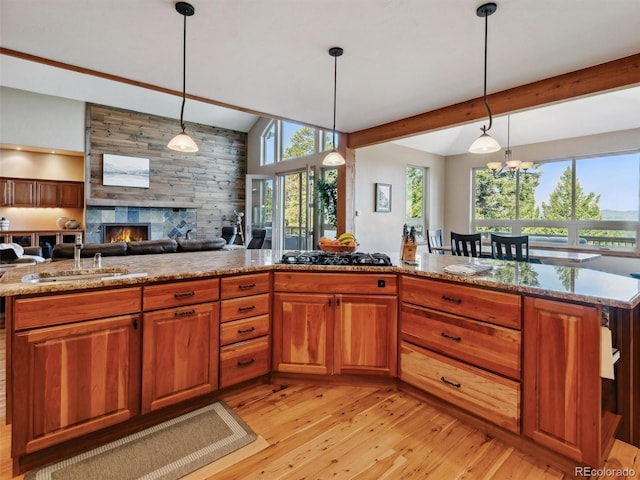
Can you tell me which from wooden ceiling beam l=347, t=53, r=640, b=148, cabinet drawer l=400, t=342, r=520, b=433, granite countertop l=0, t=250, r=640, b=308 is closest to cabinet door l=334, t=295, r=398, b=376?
cabinet drawer l=400, t=342, r=520, b=433

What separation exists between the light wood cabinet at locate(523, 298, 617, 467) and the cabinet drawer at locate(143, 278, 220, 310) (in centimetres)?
179

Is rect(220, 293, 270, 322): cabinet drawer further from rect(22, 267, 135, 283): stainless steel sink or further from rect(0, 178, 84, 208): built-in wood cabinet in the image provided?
rect(0, 178, 84, 208): built-in wood cabinet

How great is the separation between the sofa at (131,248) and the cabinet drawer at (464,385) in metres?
3.05

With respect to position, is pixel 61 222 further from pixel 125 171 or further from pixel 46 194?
pixel 125 171

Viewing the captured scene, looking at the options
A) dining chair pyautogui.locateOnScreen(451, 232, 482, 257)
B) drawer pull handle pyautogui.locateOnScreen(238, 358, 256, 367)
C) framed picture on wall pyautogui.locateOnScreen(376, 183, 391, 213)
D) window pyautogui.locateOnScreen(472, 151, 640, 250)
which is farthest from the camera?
framed picture on wall pyautogui.locateOnScreen(376, 183, 391, 213)

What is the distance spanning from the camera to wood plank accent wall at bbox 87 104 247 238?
7.16 meters

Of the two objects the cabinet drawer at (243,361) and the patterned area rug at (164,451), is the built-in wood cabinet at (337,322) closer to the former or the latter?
the cabinet drawer at (243,361)

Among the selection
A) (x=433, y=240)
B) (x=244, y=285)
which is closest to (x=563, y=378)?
(x=244, y=285)

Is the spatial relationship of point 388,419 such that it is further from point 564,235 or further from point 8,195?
point 8,195

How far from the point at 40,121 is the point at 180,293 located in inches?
277

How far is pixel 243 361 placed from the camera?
7.39ft

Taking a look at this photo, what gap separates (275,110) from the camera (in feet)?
13.7

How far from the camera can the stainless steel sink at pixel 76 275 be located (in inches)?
67.0

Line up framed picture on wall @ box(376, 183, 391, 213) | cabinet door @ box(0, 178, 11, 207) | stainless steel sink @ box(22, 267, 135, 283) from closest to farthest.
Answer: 1. stainless steel sink @ box(22, 267, 135, 283)
2. framed picture on wall @ box(376, 183, 391, 213)
3. cabinet door @ box(0, 178, 11, 207)
